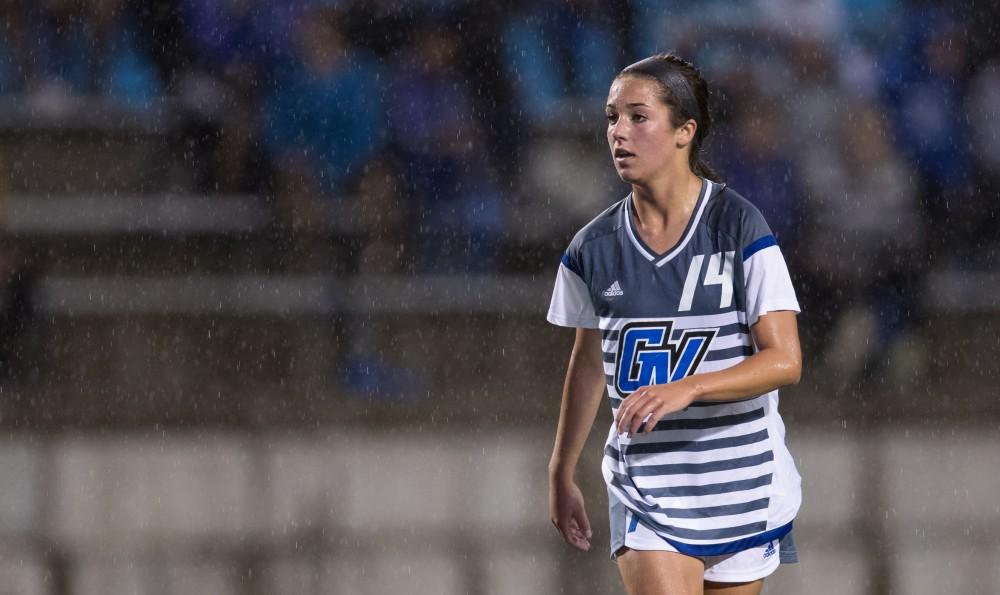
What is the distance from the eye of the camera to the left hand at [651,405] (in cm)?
137

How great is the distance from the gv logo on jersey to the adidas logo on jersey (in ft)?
0.13

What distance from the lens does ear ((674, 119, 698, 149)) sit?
1.57 meters

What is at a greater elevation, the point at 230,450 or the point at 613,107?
the point at 613,107

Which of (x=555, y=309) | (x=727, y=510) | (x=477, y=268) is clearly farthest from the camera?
(x=477, y=268)

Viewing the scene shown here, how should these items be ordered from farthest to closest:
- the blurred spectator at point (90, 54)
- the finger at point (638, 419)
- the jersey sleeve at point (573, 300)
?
the blurred spectator at point (90, 54) < the jersey sleeve at point (573, 300) < the finger at point (638, 419)

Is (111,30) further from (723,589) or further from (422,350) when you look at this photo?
(723,589)

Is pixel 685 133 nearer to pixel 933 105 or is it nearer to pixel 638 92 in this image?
pixel 638 92

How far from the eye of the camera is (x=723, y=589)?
1.61 meters

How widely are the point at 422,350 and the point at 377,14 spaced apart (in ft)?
2.74

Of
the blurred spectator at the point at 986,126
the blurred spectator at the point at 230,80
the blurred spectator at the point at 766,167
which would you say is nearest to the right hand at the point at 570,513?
the blurred spectator at the point at 766,167

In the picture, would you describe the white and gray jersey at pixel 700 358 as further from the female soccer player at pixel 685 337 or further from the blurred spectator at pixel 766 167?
the blurred spectator at pixel 766 167

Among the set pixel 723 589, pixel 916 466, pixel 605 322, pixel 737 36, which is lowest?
pixel 916 466

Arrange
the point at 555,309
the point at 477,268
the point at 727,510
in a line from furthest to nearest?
the point at 477,268 → the point at 555,309 → the point at 727,510

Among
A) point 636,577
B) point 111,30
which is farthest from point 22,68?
point 636,577
